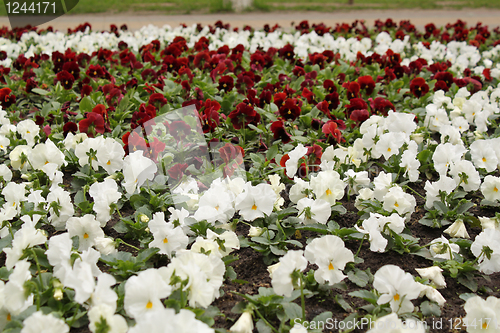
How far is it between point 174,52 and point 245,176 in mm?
2551

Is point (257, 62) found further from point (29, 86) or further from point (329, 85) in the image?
point (29, 86)

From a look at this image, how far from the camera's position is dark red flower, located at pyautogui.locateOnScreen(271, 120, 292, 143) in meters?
2.49

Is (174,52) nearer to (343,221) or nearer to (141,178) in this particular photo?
(141,178)

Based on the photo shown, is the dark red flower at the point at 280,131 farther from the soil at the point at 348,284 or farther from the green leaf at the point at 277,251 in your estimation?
the green leaf at the point at 277,251

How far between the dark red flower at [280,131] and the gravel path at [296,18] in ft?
22.7

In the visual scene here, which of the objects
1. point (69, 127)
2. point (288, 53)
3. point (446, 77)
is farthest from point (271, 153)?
point (288, 53)

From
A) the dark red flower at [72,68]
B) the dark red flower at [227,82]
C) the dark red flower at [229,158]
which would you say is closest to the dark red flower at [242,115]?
the dark red flower at [229,158]

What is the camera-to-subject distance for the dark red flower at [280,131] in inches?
97.9

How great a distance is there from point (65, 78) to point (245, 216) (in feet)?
7.64

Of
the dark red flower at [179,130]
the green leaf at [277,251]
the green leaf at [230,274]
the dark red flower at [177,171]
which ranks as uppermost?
the dark red flower at [179,130]

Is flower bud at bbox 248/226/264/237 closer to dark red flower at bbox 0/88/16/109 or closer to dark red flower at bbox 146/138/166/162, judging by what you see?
dark red flower at bbox 146/138/166/162

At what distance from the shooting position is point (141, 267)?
163 cm

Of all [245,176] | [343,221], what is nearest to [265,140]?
[245,176]

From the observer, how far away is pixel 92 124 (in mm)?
2480
